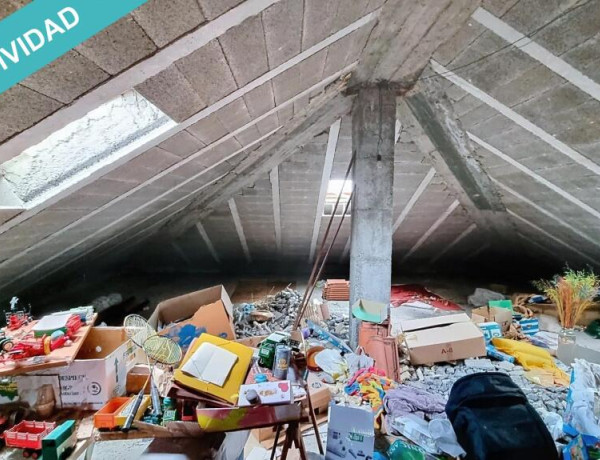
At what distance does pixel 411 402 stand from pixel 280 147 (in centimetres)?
286

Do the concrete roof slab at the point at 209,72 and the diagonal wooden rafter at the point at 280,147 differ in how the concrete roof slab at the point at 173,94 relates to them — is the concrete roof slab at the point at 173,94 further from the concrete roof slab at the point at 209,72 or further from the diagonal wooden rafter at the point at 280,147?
the diagonal wooden rafter at the point at 280,147

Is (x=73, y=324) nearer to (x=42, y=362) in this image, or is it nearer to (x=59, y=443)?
(x=42, y=362)

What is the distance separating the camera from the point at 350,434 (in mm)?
1933

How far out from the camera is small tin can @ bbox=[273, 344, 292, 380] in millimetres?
1809

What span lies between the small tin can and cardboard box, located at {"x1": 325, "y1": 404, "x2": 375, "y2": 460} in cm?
43

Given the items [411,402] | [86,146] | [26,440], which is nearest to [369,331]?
[411,402]

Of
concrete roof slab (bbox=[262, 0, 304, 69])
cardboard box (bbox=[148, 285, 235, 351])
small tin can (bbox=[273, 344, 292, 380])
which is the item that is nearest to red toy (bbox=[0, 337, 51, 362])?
A: cardboard box (bbox=[148, 285, 235, 351])

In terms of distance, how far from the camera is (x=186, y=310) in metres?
4.07

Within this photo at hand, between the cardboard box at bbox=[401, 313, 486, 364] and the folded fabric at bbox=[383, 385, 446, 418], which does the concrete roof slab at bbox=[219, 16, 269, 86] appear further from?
the cardboard box at bbox=[401, 313, 486, 364]

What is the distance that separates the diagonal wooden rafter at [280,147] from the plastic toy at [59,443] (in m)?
2.69

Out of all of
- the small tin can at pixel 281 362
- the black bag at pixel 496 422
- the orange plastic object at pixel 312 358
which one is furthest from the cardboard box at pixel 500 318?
the small tin can at pixel 281 362

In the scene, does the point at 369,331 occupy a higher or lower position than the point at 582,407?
higher

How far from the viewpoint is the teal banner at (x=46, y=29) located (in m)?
0.71

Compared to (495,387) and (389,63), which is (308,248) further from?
(495,387)
